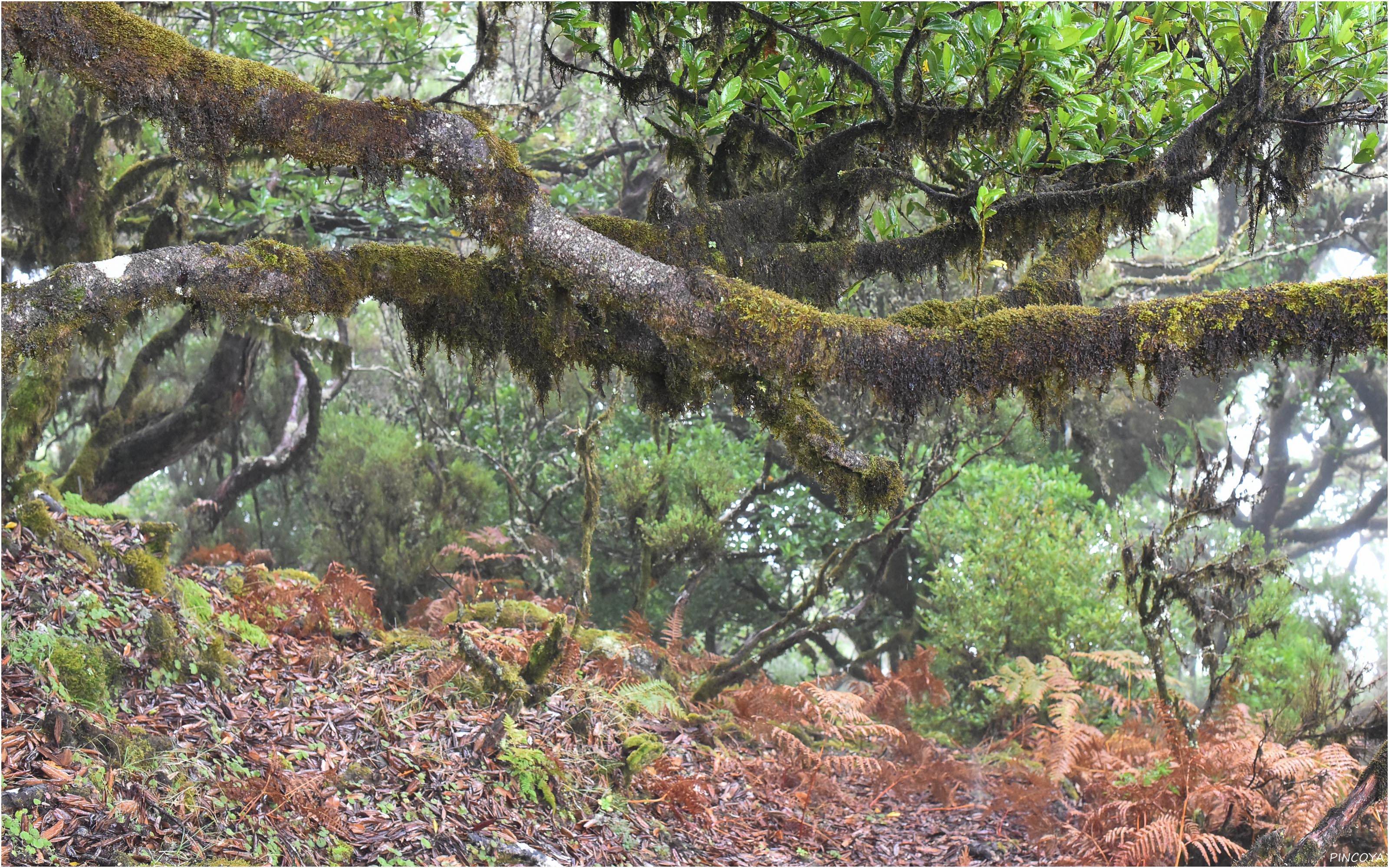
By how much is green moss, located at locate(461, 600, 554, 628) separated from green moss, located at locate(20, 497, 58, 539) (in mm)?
2946

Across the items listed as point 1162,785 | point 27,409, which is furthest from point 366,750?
point 1162,785

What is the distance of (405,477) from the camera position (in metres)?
11.7

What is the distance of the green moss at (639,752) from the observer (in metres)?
5.90

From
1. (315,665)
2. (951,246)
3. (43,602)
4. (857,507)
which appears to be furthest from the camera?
(315,665)

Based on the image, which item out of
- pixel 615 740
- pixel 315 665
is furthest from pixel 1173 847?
pixel 315 665

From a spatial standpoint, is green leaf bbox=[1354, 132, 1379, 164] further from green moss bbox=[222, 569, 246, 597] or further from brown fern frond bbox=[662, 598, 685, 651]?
green moss bbox=[222, 569, 246, 597]

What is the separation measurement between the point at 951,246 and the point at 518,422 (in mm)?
8809

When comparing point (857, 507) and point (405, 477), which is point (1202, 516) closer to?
point (857, 507)

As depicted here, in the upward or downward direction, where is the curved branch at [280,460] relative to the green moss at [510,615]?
upward

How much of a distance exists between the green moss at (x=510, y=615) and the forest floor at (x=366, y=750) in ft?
0.15

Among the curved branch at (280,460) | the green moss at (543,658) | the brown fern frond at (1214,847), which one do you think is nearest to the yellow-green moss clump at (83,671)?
the green moss at (543,658)

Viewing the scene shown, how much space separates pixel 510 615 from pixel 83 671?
3.57 metres

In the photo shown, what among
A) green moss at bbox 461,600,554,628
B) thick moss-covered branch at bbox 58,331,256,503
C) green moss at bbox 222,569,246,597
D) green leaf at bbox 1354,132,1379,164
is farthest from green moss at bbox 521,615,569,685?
thick moss-covered branch at bbox 58,331,256,503

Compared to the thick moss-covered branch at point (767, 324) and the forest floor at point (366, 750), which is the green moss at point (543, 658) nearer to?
the forest floor at point (366, 750)
